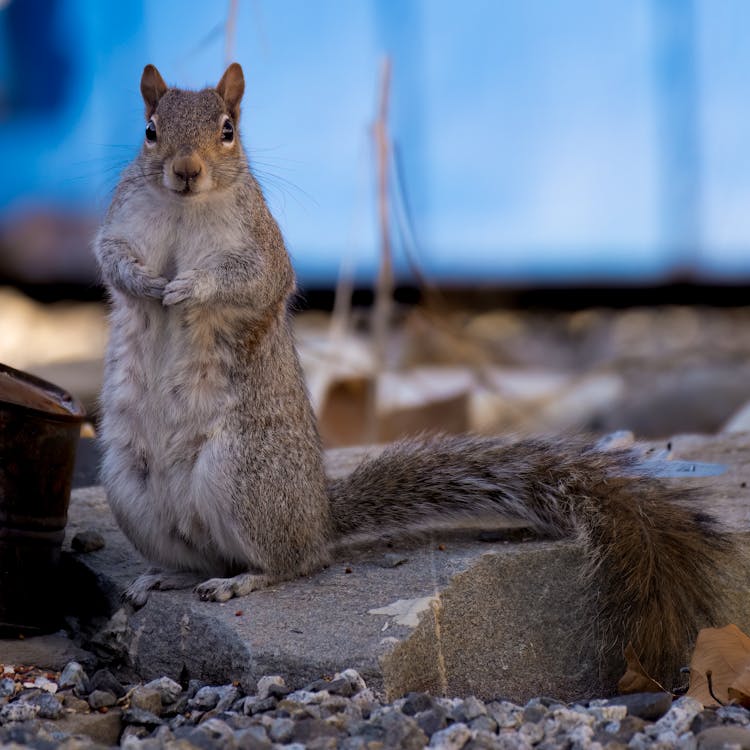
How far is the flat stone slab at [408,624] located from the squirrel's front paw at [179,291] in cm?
77

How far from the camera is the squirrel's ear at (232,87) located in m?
3.34

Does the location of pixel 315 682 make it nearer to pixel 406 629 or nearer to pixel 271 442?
pixel 406 629

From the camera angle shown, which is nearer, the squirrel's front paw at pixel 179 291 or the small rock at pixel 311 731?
the small rock at pixel 311 731

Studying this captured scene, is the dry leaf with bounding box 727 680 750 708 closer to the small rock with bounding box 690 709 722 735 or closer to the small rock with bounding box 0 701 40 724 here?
the small rock with bounding box 690 709 722 735

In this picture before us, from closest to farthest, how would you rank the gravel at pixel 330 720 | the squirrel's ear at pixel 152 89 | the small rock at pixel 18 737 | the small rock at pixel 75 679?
the small rock at pixel 18 737
the gravel at pixel 330 720
the small rock at pixel 75 679
the squirrel's ear at pixel 152 89

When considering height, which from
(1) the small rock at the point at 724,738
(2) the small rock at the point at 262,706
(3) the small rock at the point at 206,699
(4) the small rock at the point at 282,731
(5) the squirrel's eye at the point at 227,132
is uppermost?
(5) the squirrel's eye at the point at 227,132

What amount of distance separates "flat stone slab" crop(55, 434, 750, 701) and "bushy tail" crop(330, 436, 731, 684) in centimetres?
9

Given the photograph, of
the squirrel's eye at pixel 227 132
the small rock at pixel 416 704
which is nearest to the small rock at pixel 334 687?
the small rock at pixel 416 704

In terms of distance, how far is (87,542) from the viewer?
3.58 m

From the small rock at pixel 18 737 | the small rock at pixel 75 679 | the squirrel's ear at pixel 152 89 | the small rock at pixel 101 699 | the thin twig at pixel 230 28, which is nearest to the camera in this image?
the small rock at pixel 18 737

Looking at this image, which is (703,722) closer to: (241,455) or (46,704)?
(241,455)

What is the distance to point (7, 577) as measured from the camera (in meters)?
3.14

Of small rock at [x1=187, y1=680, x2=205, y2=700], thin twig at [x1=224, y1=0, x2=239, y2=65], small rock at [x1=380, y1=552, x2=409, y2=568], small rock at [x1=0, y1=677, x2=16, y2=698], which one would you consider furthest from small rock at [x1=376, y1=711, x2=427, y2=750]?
thin twig at [x1=224, y1=0, x2=239, y2=65]

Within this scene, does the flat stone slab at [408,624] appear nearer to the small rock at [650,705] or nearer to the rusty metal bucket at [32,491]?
the rusty metal bucket at [32,491]
